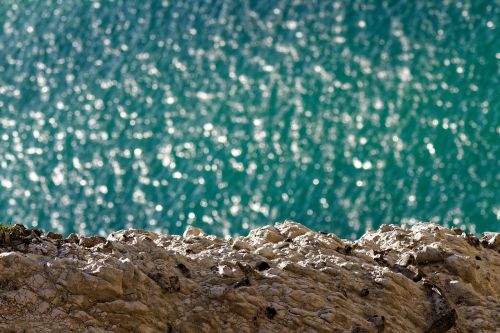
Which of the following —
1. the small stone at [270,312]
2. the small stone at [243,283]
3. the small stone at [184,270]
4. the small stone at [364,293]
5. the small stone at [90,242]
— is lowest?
the small stone at [270,312]

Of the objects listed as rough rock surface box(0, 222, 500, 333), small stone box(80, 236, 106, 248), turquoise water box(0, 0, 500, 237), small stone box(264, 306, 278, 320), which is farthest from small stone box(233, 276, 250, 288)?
turquoise water box(0, 0, 500, 237)

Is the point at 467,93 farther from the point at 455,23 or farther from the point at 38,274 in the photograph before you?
the point at 38,274

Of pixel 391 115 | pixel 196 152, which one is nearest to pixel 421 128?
pixel 391 115

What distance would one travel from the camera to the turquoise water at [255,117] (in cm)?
2678

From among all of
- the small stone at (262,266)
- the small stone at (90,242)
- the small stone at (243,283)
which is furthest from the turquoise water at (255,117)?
the small stone at (243,283)

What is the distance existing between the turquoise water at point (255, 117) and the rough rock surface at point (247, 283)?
1283 cm

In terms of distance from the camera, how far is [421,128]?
91.8 feet

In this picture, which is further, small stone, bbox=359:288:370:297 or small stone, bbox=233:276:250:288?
small stone, bbox=359:288:370:297

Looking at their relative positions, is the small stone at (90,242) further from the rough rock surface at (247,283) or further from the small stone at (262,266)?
the small stone at (262,266)

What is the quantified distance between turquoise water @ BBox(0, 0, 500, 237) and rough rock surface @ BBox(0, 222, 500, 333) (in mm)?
12828

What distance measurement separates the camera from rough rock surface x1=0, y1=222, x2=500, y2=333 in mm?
9734

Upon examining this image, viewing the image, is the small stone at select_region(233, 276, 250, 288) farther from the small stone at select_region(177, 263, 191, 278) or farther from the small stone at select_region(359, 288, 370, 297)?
the small stone at select_region(359, 288, 370, 297)

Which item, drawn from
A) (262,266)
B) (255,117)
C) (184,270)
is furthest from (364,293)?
(255,117)

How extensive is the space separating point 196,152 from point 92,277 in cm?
1994
